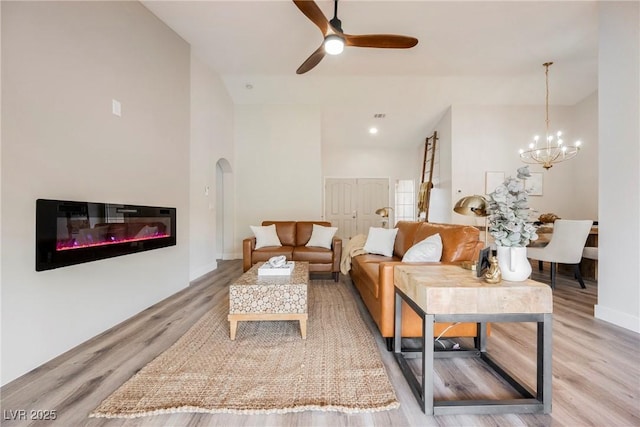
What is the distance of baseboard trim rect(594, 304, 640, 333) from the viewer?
2.31 meters

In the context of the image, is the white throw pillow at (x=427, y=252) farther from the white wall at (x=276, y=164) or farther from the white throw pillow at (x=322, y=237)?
the white wall at (x=276, y=164)

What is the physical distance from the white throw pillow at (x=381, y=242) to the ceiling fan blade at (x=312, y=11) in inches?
91.6

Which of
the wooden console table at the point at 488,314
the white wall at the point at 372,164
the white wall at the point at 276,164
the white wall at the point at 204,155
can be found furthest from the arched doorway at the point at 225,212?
the wooden console table at the point at 488,314

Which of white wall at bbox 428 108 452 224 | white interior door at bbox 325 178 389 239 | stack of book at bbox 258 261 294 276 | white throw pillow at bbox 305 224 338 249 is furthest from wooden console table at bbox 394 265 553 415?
white interior door at bbox 325 178 389 239

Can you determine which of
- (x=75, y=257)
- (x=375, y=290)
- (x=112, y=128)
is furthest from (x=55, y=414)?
(x=112, y=128)

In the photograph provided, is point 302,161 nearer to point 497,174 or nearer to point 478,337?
point 497,174

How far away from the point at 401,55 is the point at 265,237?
347 centimetres

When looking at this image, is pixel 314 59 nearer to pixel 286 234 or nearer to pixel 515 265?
pixel 286 234

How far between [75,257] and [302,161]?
4315mm

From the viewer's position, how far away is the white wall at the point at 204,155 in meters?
3.97

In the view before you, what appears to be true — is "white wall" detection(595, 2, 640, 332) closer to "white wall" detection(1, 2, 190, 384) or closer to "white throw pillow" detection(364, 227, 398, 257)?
"white throw pillow" detection(364, 227, 398, 257)

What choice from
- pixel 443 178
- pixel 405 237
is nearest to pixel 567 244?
pixel 405 237

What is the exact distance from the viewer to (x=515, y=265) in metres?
1.41

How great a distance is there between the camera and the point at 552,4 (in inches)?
122
